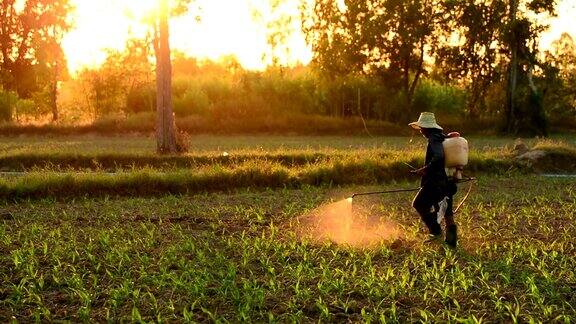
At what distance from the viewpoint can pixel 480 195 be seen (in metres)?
12.5

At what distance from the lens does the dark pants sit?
7453 mm

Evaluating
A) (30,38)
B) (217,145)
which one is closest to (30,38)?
(30,38)

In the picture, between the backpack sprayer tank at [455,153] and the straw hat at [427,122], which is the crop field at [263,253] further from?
the straw hat at [427,122]

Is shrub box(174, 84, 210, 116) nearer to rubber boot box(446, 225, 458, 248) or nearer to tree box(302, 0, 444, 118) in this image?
tree box(302, 0, 444, 118)

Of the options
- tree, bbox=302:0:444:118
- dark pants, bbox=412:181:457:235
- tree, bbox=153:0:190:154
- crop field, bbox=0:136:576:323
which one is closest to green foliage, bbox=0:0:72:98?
tree, bbox=302:0:444:118

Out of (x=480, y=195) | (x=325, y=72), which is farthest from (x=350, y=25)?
(x=480, y=195)

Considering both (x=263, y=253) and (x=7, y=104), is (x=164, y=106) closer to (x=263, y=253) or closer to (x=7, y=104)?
(x=263, y=253)

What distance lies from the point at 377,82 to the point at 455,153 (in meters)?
28.9

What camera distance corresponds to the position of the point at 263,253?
722cm

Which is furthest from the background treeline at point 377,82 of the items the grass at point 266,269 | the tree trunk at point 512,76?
the grass at point 266,269

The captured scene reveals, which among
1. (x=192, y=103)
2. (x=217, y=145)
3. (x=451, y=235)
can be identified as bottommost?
(x=217, y=145)

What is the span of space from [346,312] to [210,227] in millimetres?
4260

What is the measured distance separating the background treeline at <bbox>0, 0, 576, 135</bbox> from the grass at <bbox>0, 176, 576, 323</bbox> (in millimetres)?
22295

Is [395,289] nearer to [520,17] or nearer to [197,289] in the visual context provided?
[197,289]
